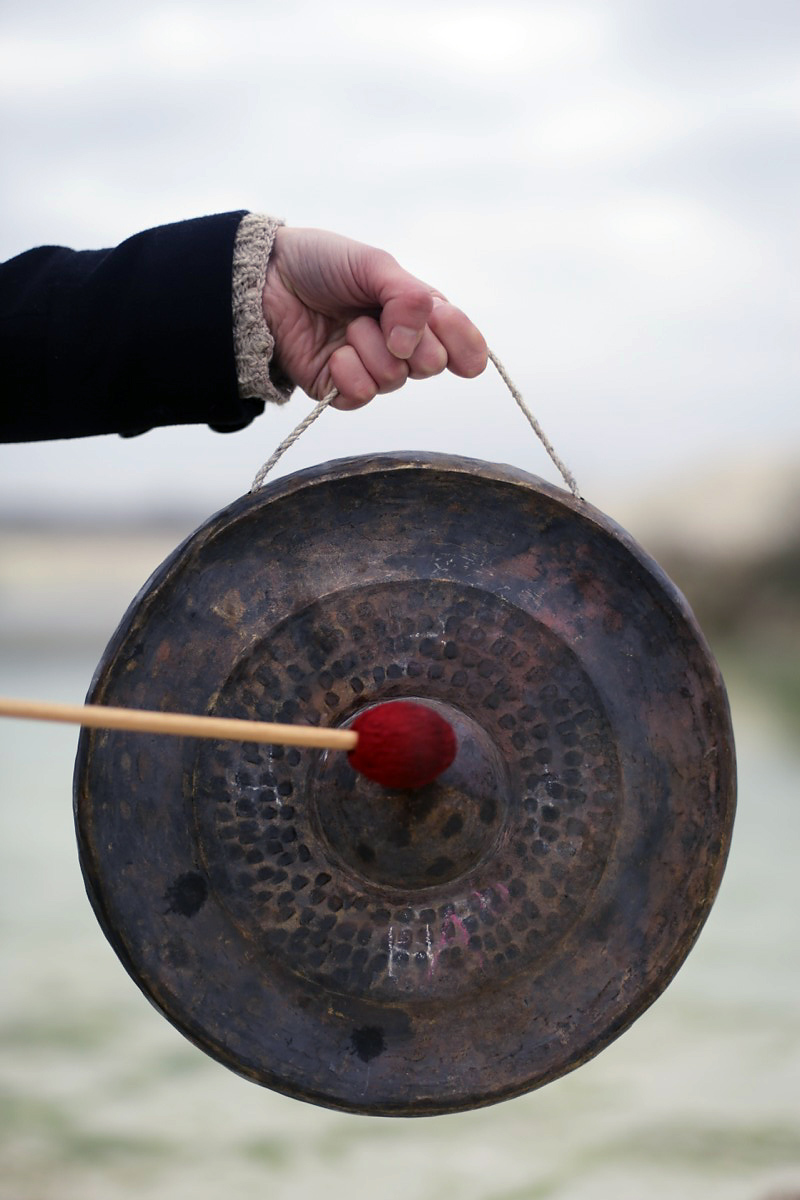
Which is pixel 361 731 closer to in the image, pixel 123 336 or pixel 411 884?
pixel 411 884

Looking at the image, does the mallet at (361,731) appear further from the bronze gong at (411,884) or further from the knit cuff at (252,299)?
the knit cuff at (252,299)

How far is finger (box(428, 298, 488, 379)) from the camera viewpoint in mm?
1185

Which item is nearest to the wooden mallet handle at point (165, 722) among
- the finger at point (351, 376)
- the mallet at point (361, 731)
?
the mallet at point (361, 731)

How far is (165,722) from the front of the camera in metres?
0.90

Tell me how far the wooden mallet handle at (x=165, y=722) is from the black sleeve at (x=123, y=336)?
430 mm

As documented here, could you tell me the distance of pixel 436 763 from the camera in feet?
3.15

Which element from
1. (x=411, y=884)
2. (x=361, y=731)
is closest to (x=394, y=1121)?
(x=411, y=884)

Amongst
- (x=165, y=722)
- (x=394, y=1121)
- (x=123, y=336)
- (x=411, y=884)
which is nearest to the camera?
(x=165, y=722)

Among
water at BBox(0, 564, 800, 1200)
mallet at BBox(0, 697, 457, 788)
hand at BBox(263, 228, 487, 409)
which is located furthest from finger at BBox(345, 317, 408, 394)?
water at BBox(0, 564, 800, 1200)

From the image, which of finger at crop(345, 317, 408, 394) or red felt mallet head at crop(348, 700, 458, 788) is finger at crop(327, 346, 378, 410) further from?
red felt mallet head at crop(348, 700, 458, 788)

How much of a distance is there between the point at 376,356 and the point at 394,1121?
155 centimetres

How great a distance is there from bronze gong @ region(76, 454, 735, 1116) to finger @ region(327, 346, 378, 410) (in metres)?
0.09

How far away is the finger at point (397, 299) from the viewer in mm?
1139

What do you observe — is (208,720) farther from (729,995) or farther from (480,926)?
(729,995)
